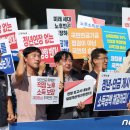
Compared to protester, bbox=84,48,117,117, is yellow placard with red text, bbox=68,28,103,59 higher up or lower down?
higher up

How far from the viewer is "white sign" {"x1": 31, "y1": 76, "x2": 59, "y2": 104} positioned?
5.26 m

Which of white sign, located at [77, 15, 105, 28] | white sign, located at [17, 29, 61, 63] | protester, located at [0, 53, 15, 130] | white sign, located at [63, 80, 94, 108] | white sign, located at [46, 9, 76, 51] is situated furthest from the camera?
white sign, located at [77, 15, 105, 28]

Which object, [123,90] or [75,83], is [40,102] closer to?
[75,83]

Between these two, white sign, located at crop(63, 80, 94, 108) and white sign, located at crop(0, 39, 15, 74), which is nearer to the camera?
white sign, located at crop(63, 80, 94, 108)

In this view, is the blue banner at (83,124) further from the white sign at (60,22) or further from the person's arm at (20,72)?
the white sign at (60,22)

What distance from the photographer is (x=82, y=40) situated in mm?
7453

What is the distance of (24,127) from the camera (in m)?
5.15

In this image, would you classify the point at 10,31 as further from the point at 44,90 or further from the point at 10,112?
the point at 10,112

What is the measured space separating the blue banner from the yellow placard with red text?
1.97 metres

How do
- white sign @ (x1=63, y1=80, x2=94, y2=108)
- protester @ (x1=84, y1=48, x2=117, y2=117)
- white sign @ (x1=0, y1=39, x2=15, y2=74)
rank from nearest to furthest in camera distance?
1. white sign @ (x1=63, y1=80, x2=94, y2=108)
2. protester @ (x1=84, y1=48, x2=117, y2=117)
3. white sign @ (x1=0, y1=39, x2=15, y2=74)

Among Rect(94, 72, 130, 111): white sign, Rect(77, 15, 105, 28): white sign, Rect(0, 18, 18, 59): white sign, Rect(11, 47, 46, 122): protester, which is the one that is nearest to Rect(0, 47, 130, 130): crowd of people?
Rect(11, 47, 46, 122): protester

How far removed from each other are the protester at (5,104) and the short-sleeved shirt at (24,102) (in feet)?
0.31

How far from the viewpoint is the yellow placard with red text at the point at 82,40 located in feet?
24.1

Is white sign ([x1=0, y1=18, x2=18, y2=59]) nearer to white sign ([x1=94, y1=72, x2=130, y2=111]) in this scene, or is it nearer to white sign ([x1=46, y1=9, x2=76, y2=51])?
white sign ([x1=46, y1=9, x2=76, y2=51])
